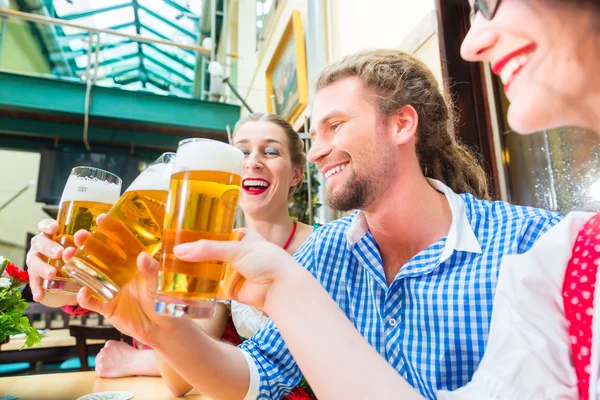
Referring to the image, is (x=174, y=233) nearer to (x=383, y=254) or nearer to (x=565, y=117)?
(x=565, y=117)

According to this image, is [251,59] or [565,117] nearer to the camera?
[565,117]

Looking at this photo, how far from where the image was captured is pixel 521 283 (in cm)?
59

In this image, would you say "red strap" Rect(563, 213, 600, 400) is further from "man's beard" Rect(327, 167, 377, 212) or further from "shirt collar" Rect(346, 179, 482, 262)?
"man's beard" Rect(327, 167, 377, 212)

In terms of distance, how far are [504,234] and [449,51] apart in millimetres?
1401

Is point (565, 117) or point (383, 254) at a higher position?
point (565, 117)

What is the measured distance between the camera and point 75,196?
98cm

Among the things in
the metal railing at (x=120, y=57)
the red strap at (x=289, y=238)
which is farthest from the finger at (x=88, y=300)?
the metal railing at (x=120, y=57)

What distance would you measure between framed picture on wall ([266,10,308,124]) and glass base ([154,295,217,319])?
3.69m

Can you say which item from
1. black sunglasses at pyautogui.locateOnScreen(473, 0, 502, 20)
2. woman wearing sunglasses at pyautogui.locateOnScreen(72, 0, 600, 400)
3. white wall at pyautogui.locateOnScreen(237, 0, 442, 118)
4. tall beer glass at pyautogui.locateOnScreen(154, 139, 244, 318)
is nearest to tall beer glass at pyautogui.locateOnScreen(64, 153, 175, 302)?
tall beer glass at pyautogui.locateOnScreen(154, 139, 244, 318)

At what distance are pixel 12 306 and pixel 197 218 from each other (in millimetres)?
881

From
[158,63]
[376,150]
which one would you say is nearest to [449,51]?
[376,150]

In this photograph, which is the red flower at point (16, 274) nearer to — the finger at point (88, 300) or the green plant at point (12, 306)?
the green plant at point (12, 306)

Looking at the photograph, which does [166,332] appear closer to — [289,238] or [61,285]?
[61,285]

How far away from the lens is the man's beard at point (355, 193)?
3.90 ft
